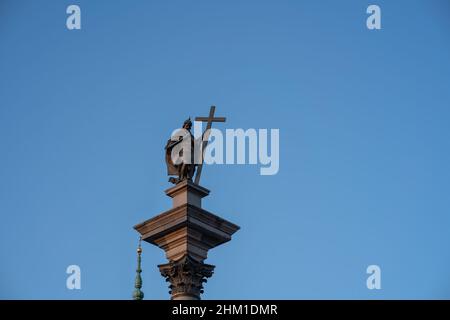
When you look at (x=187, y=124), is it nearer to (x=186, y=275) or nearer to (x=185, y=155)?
(x=185, y=155)

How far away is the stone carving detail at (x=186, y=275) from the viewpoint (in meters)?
34.1

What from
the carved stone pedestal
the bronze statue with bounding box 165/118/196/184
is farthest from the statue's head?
the carved stone pedestal

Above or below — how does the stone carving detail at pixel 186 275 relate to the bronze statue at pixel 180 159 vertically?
below

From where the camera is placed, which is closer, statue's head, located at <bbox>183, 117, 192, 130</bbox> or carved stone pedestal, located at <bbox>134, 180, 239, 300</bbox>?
carved stone pedestal, located at <bbox>134, 180, 239, 300</bbox>

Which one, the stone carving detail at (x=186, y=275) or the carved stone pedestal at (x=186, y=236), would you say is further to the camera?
the carved stone pedestal at (x=186, y=236)

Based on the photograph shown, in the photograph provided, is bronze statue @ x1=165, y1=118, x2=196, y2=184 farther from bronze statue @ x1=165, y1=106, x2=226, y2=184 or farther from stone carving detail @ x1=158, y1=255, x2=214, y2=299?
stone carving detail @ x1=158, y1=255, x2=214, y2=299

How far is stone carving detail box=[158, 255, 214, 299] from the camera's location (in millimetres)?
34125

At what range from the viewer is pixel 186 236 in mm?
34625

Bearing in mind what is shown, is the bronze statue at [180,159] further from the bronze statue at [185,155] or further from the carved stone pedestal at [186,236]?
the carved stone pedestal at [186,236]

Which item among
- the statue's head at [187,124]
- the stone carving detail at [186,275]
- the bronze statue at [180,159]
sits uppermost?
the statue's head at [187,124]

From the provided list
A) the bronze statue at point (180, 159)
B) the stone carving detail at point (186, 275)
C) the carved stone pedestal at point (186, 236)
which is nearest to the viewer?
the stone carving detail at point (186, 275)

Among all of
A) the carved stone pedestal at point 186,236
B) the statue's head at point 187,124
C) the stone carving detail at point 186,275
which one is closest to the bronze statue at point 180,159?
the statue's head at point 187,124
